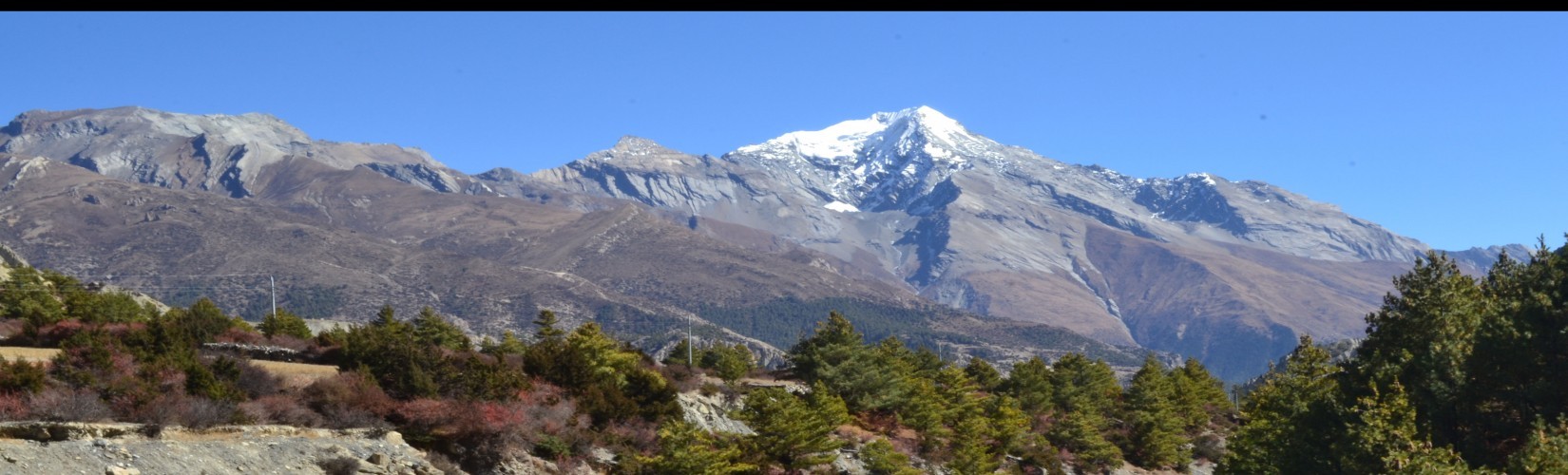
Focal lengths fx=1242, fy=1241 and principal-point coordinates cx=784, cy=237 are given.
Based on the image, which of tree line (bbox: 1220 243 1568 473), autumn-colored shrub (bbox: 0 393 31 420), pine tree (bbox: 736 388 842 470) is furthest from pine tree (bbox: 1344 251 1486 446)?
autumn-colored shrub (bbox: 0 393 31 420)

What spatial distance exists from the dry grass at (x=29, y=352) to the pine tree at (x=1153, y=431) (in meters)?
63.7

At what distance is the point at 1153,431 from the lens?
8162 cm

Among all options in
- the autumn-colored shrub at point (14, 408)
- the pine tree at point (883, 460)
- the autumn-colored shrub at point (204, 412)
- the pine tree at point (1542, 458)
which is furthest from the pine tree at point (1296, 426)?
the autumn-colored shrub at point (14, 408)

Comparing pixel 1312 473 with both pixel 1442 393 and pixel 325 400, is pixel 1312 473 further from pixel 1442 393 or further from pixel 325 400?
pixel 325 400

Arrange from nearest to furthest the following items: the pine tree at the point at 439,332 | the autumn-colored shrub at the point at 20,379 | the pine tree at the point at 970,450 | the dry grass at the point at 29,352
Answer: the autumn-colored shrub at the point at 20,379 < the dry grass at the point at 29,352 < the pine tree at the point at 970,450 < the pine tree at the point at 439,332

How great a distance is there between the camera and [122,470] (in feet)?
83.4

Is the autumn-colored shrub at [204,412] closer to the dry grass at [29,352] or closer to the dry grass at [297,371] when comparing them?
the dry grass at [297,371]

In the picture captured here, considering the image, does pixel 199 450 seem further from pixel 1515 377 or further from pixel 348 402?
pixel 1515 377

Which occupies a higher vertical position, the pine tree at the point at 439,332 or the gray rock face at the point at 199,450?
the pine tree at the point at 439,332

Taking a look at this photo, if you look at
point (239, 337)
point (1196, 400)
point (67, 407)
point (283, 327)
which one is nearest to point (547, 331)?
point (283, 327)

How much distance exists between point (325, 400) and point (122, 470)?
44.4 feet

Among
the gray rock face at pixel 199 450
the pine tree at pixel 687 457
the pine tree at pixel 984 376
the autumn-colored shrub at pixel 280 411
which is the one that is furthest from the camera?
the pine tree at pixel 984 376

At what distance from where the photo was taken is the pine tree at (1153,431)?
269 feet

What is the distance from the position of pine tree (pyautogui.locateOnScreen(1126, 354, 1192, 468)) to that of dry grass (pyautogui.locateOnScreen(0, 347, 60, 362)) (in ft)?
209
